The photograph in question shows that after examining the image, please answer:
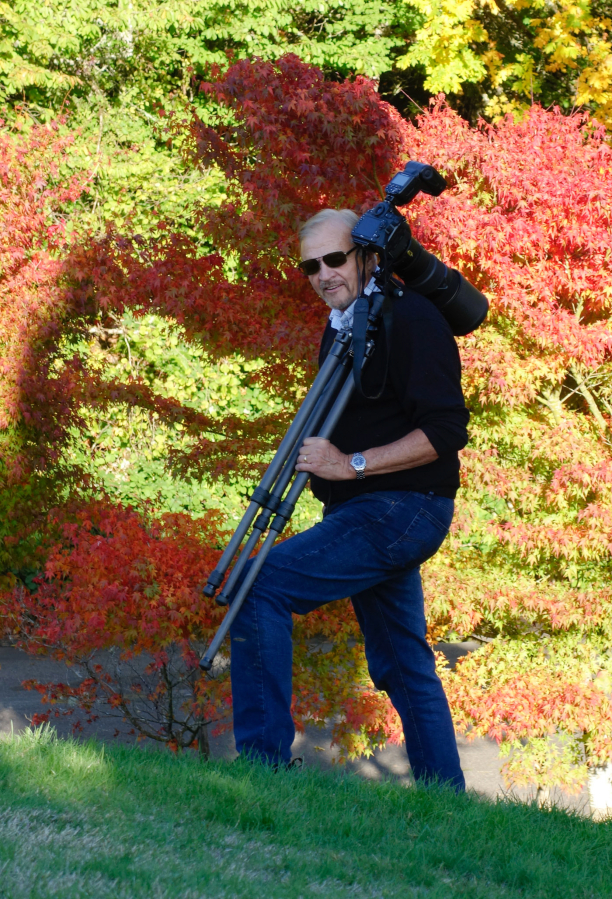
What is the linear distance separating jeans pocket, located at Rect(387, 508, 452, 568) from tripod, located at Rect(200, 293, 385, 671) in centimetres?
32

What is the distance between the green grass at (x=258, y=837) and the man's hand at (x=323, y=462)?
2.69 feet

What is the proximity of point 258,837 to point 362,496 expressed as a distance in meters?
0.96

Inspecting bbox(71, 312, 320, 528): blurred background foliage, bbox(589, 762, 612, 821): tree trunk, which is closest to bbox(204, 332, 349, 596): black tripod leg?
bbox(589, 762, 612, 821): tree trunk

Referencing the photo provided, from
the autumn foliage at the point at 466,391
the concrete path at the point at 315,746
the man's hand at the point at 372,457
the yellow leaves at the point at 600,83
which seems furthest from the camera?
the yellow leaves at the point at 600,83

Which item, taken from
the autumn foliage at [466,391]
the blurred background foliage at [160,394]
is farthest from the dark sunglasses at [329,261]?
the blurred background foliage at [160,394]

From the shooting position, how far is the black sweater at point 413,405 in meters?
2.62

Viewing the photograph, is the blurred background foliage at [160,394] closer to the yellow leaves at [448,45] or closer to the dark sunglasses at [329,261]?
the yellow leaves at [448,45]

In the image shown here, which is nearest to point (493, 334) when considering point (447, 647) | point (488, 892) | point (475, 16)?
point (488, 892)

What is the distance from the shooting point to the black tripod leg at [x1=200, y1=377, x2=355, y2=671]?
250 centimetres

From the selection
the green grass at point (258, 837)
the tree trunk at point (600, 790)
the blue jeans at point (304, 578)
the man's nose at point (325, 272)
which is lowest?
the tree trunk at point (600, 790)

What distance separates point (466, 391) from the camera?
444 cm

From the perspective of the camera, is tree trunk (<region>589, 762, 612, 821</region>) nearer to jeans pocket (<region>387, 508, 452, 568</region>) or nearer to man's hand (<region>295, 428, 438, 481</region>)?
jeans pocket (<region>387, 508, 452, 568</region>)

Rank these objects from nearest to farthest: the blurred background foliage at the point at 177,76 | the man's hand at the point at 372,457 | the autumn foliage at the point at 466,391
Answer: the man's hand at the point at 372,457, the autumn foliage at the point at 466,391, the blurred background foliage at the point at 177,76

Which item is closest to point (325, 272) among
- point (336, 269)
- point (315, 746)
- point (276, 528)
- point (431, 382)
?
point (336, 269)
